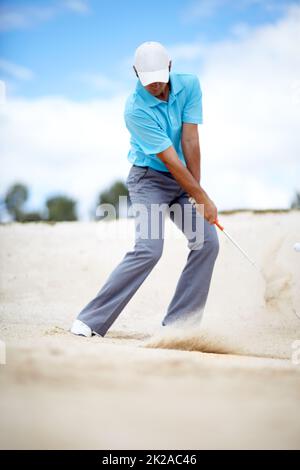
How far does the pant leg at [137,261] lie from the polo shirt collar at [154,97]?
1.49ft

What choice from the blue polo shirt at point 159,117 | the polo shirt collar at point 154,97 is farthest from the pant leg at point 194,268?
the polo shirt collar at point 154,97

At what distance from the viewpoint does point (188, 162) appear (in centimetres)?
394

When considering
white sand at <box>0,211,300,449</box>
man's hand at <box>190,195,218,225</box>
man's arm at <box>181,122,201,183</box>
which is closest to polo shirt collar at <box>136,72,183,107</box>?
man's arm at <box>181,122,201,183</box>

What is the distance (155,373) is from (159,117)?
1718 millimetres

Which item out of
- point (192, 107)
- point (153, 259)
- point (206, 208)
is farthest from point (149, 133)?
point (153, 259)

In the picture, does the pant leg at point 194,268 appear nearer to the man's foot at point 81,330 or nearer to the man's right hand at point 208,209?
the man's right hand at point 208,209

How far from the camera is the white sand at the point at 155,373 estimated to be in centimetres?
203

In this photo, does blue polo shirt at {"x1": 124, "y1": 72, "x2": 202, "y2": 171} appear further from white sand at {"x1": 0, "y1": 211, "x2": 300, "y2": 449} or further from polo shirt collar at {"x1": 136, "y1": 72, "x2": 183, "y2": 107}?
white sand at {"x1": 0, "y1": 211, "x2": 300, "y2": 449}

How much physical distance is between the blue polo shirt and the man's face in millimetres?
56

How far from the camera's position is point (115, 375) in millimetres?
2520

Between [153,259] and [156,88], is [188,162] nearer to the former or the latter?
[156,88]

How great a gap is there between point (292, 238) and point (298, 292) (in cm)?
102

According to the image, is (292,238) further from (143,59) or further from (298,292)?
(143,59)
